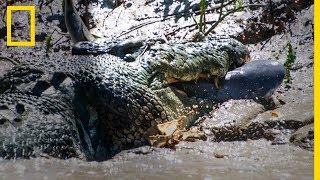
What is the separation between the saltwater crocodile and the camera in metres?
4.00

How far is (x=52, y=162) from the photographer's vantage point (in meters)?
3.82

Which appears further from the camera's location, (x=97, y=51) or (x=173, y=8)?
(x=173, y=8)

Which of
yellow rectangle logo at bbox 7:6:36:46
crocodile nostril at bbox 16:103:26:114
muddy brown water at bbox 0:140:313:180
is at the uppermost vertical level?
yellow rectangle logo at bbox 7:6:36:46

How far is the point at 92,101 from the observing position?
4.35 m

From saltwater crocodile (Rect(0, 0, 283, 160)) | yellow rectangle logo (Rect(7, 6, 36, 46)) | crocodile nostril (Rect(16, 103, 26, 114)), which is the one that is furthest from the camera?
yellow rectangle logo (Rect(7, 6, 36, 46))

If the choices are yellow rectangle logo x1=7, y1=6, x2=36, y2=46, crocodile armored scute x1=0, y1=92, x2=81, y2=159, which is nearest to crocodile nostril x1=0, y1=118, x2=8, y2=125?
crocodile armored scute x1=0, y1=92, x2=81, y2=159

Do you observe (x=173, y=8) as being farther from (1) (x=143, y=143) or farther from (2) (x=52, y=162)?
(2) (x=52, y=162)

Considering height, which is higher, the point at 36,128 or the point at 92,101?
the point at 92,101

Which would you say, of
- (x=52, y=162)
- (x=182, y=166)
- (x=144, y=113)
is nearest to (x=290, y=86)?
(x=144, y=113)

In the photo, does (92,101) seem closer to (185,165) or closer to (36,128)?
(36,128)

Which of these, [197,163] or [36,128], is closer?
[197,163]

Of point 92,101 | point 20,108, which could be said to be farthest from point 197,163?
point 20,108

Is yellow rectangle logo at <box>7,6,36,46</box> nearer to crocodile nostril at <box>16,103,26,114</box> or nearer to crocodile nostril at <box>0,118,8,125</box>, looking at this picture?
crocodile nostril at <box>16,103,26,114</box>

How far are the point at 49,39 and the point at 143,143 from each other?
12.1 ft
